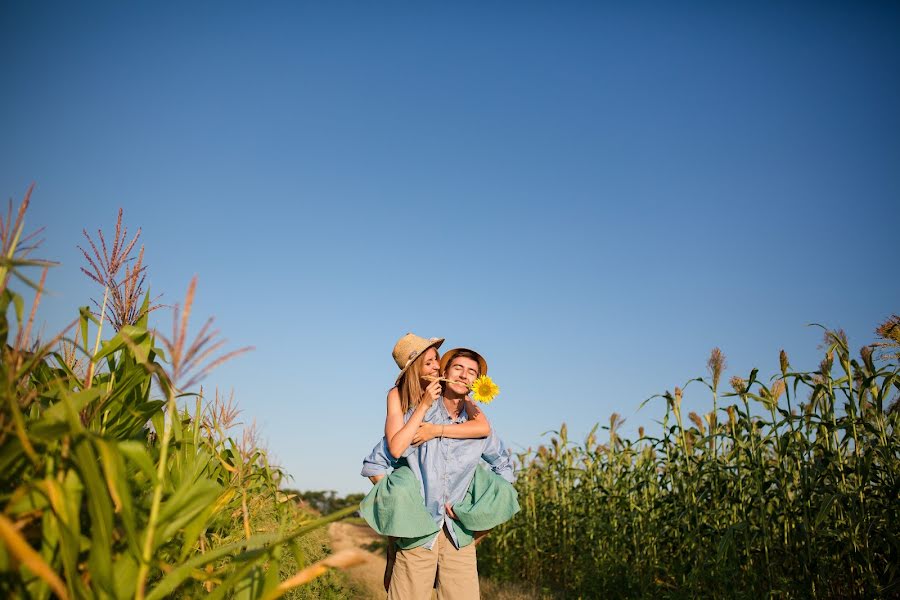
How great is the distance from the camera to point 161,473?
1354 mm

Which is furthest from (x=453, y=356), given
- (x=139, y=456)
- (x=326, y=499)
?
(x=326, y=499)

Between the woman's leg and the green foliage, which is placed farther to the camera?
the green foliage

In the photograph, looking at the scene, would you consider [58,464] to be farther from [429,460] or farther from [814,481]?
[814,481]

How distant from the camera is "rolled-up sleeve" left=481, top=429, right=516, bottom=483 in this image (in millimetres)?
4020

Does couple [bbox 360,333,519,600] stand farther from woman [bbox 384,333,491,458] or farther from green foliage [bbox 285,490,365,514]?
green foliage [bbox 285,490,365,514]

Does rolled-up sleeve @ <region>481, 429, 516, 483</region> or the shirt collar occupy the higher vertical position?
the shirt collar

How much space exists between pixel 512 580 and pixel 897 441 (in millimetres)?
6107

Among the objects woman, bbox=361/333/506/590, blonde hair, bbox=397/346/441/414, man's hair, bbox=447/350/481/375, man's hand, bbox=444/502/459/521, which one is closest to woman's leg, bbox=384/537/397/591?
woman, bbox=361/333/506/590

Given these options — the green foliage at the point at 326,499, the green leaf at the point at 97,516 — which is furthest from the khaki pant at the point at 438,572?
the green foliage at the point at 326,499

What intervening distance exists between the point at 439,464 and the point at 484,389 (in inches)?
22.7

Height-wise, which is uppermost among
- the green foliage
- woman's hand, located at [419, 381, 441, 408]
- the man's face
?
the man's face

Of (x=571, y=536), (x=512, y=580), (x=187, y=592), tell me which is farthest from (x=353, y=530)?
(x=187, y=592)

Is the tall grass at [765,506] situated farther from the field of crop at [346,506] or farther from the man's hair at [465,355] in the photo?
the man's hair at [465,355]

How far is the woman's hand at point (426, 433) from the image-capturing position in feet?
12.0
